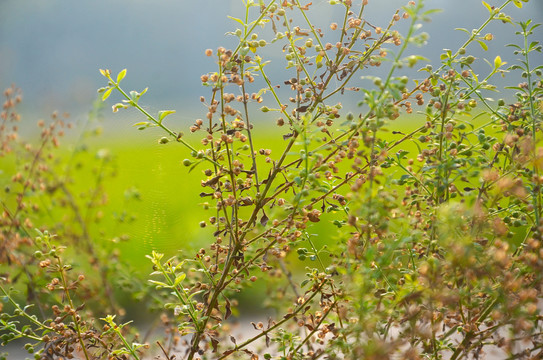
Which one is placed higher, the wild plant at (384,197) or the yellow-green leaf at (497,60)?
the yellow-green leaf at (497,60)

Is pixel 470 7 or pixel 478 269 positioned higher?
pixel 470 7

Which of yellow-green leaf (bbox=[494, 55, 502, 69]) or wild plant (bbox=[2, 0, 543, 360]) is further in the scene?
yellow-green leaf (bbox=[494, 55, 502, 69])

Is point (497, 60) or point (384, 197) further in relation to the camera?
point (497, 60)

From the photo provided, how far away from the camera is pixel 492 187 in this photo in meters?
0.95

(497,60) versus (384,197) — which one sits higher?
(497,60)

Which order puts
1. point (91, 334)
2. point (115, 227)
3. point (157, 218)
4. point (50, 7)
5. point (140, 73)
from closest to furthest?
point (91, 334)
point (157, 218)
point (115, 227)
point (140, 73)
point (50, 7)

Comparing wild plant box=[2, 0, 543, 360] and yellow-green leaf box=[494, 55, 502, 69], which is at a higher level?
yellow-green leaf box=[494, 55, 502, 69]

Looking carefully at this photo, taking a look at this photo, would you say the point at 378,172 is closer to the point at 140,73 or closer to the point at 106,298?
the point at 106,298

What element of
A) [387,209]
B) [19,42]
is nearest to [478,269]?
[387,209]

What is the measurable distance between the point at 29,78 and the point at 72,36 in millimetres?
294

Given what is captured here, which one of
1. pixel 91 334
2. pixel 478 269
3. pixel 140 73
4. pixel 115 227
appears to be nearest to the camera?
pixel 478 269

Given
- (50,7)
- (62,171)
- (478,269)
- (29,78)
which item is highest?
(50,7)

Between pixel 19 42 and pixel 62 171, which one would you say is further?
pixel 19 42

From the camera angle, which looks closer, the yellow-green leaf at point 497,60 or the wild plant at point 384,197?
the wild plant at point 384,197
